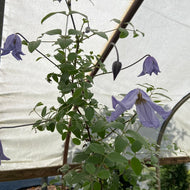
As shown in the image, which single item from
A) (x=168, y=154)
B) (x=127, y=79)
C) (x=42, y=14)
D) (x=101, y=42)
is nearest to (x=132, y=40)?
(x=101, y=42)

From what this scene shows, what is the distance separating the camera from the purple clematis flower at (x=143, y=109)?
0.58 metres

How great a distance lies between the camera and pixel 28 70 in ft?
5.43

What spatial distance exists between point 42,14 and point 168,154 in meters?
1.85

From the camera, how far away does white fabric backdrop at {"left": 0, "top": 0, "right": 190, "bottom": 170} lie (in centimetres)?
150

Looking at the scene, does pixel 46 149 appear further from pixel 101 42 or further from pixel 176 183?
pixel 176 183

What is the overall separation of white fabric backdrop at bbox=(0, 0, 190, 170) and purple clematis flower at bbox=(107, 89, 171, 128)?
42.4 inches

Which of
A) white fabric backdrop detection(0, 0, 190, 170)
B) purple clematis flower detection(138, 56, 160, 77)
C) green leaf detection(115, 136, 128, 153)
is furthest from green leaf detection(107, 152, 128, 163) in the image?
white fabric backdrop detection(0, 0, 190, 170)

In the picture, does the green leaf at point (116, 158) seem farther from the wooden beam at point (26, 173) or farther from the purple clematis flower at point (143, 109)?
the wooden beam at point (26, 173)

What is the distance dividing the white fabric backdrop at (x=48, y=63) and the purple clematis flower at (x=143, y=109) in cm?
108

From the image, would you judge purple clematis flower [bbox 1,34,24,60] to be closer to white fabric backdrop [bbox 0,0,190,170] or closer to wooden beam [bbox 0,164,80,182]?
white fabric backdrop [bbox 0,0,190,170]

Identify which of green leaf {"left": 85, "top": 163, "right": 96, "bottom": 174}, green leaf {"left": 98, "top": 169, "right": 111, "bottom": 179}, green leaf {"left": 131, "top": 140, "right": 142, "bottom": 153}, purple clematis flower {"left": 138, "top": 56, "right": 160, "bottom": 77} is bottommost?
green leaf {"left": 98, "top": 169, "right": 111, "bottom": 179}

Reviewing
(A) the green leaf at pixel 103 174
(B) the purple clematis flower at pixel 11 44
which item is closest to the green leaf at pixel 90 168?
(A) the green leaf at pixel 103 174

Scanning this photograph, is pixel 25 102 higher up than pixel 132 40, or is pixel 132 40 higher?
pixel 132 40

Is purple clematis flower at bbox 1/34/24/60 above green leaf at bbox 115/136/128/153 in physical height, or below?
above
